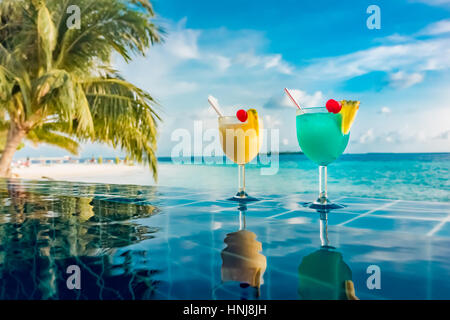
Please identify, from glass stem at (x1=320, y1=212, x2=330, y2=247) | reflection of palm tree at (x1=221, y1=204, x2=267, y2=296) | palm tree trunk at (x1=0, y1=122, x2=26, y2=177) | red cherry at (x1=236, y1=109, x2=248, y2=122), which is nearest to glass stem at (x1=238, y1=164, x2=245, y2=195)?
red cherry at (x1=236, y1=109, x2=248, y2=122)

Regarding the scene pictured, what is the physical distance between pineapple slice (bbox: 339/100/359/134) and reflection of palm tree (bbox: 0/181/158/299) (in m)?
0.83

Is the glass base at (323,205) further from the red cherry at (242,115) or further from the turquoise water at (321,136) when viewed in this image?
the red cherry at (242,115)

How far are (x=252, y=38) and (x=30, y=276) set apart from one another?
40185mm

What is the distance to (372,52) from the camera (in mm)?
41500

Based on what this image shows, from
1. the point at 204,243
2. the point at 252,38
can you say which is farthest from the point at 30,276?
the point at 252,38

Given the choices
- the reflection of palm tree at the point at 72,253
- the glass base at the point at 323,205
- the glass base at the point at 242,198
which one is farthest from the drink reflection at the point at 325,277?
the glass base at the point at 242,198

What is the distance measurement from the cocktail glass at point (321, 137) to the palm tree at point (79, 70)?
4890mm

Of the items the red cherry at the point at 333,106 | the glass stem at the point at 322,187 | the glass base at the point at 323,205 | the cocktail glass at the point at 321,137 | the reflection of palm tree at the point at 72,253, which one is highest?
the red cherry at the point at 333,106

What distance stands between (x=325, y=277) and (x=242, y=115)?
1034mm

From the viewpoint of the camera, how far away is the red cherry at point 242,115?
4.96 feet

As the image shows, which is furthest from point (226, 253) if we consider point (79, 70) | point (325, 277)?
point (79, 70)

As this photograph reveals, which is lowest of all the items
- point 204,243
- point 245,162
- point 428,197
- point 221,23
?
point 428,197

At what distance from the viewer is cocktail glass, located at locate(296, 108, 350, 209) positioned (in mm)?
1298
